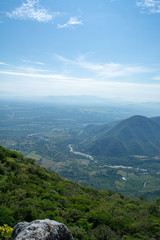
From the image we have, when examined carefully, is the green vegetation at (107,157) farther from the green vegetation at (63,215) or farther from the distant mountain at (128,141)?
the green vegetation at (63,215)

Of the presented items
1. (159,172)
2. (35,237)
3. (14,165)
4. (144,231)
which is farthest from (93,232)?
(159,172)

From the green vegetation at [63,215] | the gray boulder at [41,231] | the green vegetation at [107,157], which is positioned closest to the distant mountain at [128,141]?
the green vegetation at [107,157]

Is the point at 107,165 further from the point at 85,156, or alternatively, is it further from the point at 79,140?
the point at 79,140

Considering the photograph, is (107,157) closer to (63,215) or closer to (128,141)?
(128,141)

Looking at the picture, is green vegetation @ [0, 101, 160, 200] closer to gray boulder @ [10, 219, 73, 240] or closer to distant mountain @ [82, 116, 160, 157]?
distant mountain @ [82, 116, 160, 157]

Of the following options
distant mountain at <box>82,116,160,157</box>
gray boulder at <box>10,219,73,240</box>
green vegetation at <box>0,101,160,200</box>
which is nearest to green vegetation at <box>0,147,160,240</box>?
gray boulder at <box>10,219,73,240</box>

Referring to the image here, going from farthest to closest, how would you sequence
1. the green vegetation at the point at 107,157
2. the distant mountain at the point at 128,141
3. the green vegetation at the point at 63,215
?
the distant mountain at the point at 128,141
the green vegetation at the point at 107,157
the green vegetation at the point at 63,215
